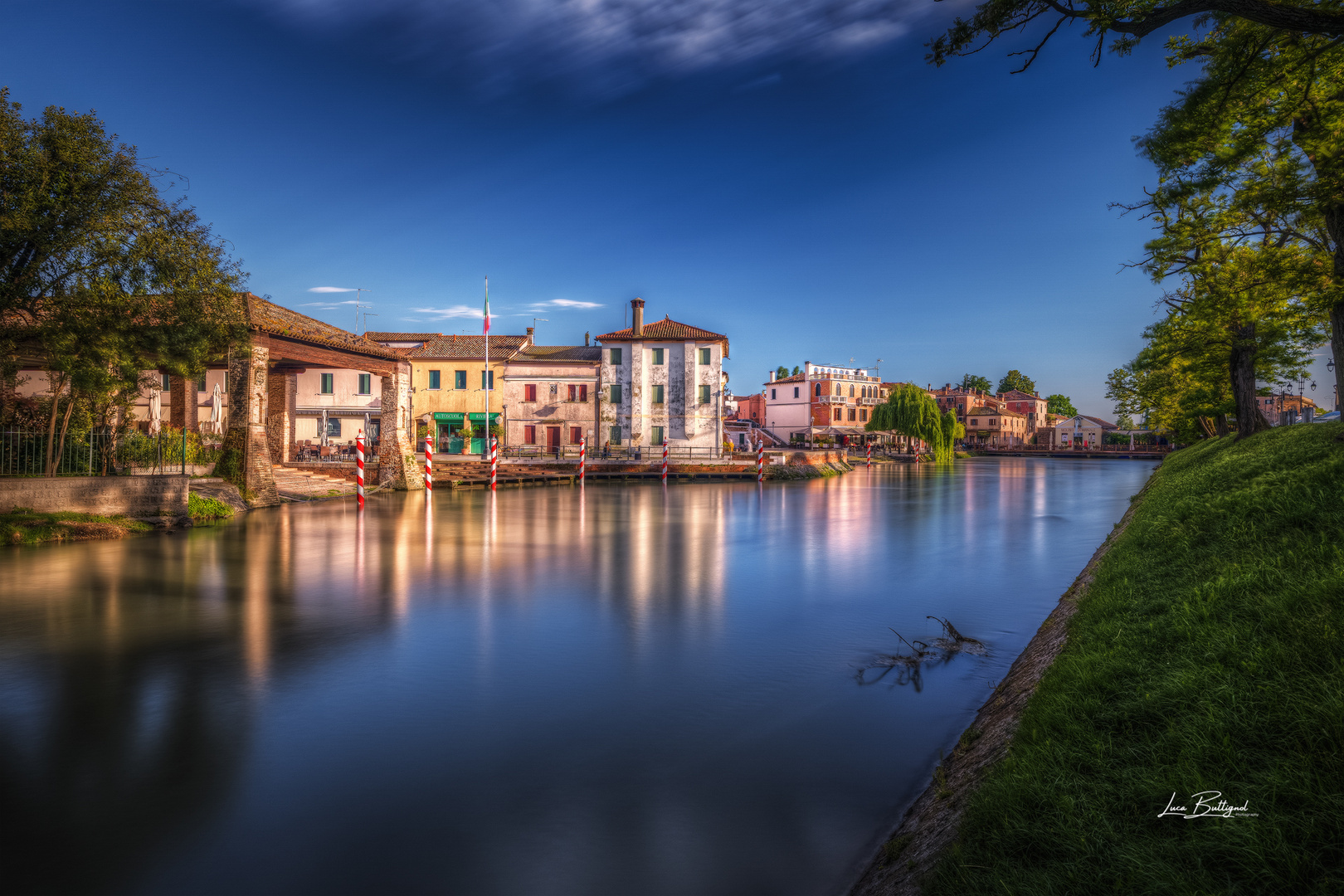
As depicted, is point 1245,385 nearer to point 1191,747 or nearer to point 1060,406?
point 1191,747

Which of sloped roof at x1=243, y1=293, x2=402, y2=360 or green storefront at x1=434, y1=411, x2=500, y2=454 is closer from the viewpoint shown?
sloped roof at x1=243, y1=293, x2=402, y2=360

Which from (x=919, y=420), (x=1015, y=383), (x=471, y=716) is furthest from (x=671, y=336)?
(x=1015, y=383)

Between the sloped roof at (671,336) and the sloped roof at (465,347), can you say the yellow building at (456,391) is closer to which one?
the sloped roof at (465,347)

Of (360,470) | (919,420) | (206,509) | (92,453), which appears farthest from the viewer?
(919,420)

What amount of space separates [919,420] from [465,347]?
123 ft

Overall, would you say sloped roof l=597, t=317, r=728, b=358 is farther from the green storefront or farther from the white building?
the green storefront

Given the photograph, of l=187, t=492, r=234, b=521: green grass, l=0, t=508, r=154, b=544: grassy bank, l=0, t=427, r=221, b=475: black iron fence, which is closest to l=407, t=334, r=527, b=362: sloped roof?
l=0, t=427, r=221, b=475: black iron fence

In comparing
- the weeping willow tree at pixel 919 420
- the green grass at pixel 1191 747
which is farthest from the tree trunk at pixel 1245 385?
the weeping willow tree at pixel 919 420

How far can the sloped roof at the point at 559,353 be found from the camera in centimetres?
4822

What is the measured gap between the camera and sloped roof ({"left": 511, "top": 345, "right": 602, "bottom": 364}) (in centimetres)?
4822

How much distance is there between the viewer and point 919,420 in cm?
6081

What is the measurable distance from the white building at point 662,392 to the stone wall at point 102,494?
31.8 metres

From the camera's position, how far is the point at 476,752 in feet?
15.6

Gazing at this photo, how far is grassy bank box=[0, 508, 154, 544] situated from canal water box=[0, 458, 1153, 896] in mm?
1604
